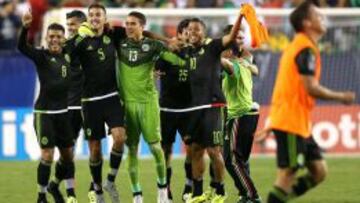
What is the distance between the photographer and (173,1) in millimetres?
26625

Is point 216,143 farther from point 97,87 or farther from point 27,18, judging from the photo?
point 27,18

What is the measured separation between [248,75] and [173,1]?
1144 centimetres

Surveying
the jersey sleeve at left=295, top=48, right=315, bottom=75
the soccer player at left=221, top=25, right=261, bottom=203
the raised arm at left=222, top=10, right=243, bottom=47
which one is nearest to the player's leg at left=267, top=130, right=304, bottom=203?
the jersey sleeve at left=295, top=48, right=315, bottom=75

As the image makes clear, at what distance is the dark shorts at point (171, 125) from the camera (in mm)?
15523

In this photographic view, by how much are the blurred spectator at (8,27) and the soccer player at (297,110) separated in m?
14.0

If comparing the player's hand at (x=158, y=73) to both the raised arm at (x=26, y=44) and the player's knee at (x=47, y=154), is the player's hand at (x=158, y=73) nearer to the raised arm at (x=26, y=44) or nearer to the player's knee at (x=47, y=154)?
the raised arm at (x=26, y=44)

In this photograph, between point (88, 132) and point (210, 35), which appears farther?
point (210, 35)

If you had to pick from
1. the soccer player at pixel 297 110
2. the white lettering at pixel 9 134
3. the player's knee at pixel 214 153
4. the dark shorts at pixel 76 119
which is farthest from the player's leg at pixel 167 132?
the white lettering at pixel 9 134

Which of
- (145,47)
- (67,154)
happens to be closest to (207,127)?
(145,47)

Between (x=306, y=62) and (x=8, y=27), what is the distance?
14.6m

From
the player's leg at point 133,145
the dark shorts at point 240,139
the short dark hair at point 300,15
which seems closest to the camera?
the short dark hair at point 300,15

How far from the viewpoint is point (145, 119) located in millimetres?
14594

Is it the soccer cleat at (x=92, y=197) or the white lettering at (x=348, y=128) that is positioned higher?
the soccer cleat at (x=92, y=197)

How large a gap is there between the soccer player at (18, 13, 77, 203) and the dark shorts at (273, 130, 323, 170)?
3810 mm
